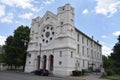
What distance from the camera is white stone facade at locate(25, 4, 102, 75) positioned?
37625 millimetres

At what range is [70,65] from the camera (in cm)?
3697

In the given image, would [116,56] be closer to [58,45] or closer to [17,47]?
[58,45]

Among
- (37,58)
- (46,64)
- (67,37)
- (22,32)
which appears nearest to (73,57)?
(67,37)

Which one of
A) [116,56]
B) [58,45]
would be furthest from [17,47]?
[116,56]

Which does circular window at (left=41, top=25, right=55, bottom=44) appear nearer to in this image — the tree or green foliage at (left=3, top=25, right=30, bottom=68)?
green foliage at (left=3, top=25, right=30, bottom=68)

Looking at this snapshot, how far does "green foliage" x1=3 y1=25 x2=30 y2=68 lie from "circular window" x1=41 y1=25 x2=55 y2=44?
20.6ft

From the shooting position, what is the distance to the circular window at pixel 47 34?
141 ft

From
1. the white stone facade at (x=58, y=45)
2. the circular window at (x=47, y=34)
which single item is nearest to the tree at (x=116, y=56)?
the white stone facade at (x=58, y=45)

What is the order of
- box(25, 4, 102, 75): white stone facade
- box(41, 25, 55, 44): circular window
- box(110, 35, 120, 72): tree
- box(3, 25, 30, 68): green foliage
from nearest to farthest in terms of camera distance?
box(25, 4, 102, 75): white stone facade < box(110, 35, 120, 72): tree < box(41, 25, 55, 44): circular window < box(3, 25, 30, 68): green foliage

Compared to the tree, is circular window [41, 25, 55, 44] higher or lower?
higher

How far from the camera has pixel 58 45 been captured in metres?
39.2

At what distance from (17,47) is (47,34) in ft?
32.5

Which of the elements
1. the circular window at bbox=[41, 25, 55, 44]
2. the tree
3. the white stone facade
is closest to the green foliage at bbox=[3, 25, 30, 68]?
the white stone facade

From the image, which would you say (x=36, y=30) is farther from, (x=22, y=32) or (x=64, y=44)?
(x=64, y=44)
